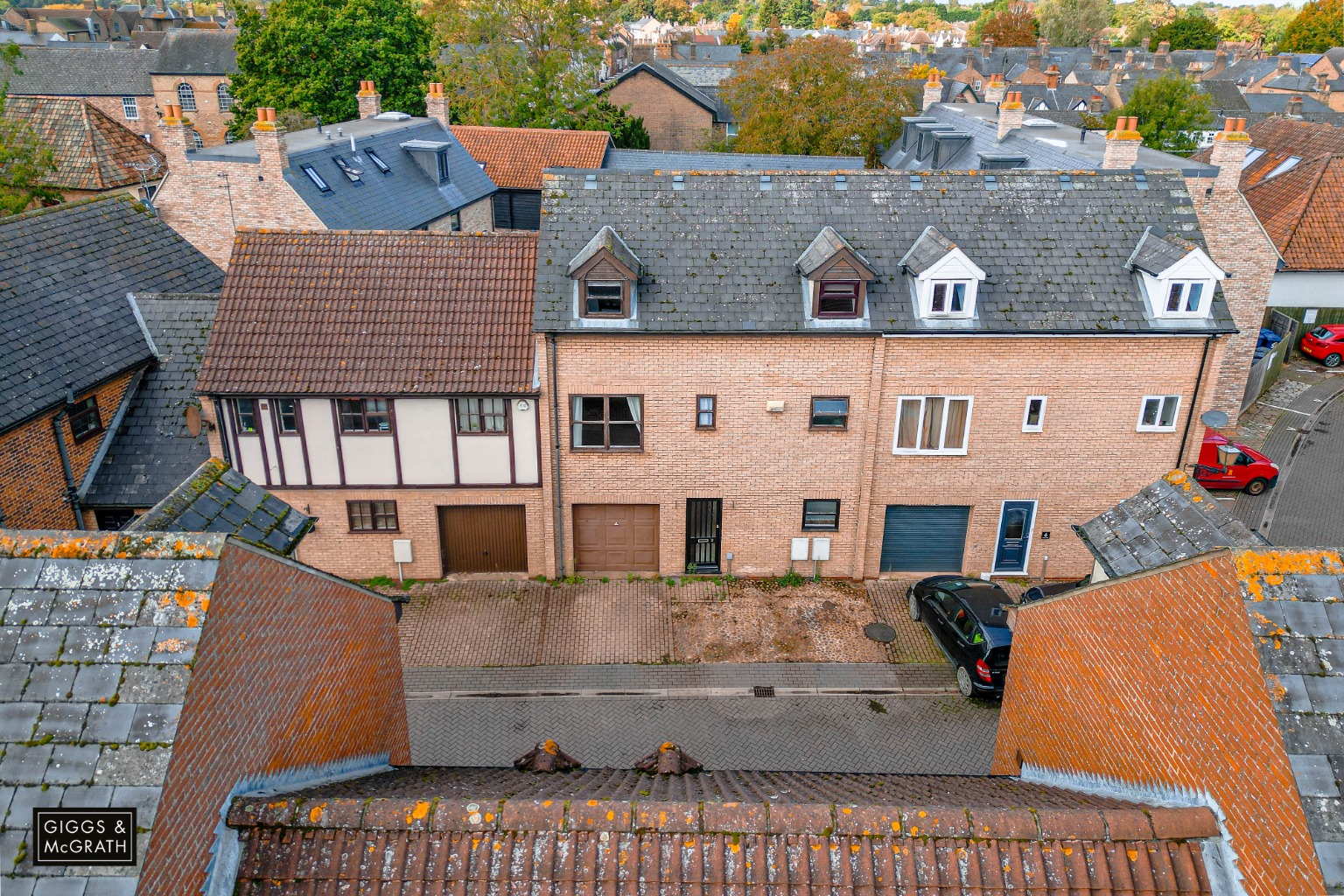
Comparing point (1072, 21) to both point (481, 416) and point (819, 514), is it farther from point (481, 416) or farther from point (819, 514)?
point (481, 416)

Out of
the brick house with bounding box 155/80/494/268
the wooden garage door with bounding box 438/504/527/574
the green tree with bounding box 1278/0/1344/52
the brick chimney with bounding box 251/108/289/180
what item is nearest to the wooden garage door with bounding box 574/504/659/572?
the wooden garage door with bounding box 438/504/527/574

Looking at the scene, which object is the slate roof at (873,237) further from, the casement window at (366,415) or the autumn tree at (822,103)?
the autumn tree at (822,103)

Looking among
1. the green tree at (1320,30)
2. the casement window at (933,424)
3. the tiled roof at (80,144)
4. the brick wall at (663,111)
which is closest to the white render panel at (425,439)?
the casement window at (933,424)

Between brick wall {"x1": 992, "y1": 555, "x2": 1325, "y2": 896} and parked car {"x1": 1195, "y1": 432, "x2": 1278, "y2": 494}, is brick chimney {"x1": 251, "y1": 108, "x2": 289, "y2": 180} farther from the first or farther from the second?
parked car {"x1": 1195, "y1": 432, "x2": 1278, "y2": 494}

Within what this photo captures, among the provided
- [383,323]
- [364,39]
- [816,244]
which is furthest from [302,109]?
[816,244]

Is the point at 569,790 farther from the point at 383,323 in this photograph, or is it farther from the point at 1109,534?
the point at 383,323
